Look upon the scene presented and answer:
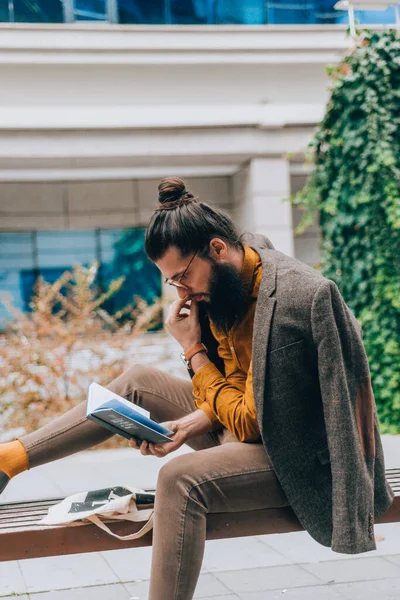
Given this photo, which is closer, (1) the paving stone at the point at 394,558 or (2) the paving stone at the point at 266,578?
(2) the paving stone at the point at 266,578

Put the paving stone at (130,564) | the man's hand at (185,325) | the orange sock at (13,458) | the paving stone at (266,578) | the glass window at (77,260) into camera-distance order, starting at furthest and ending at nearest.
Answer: the glass window at (77,260), the paving stone at (130,564), the paving stone at (266,578), the man's hand at (185,325), the orange sock at (13,458)

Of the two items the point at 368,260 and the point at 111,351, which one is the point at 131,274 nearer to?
the point at 111,351

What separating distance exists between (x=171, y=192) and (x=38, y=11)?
10349 millimetres

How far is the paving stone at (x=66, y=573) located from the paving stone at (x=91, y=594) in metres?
0.06

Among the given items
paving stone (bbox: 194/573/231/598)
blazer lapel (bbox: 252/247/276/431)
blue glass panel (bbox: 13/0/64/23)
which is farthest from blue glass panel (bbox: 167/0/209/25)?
blazer lapel (bbox: 252/247/276/431)

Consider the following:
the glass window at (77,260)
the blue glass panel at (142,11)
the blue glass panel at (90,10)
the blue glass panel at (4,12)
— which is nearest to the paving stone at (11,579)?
the glass window at (77,260)

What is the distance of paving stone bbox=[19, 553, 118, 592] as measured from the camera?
383 cm

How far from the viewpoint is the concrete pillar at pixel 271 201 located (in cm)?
1145

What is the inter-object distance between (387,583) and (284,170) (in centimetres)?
857

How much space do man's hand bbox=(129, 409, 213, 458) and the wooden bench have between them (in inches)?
10.2

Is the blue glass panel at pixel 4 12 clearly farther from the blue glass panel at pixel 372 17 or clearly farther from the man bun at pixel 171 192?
the man bun at pixel 171 192

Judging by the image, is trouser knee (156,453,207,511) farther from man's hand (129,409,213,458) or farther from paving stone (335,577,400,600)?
paving stone (335,577,400,600)

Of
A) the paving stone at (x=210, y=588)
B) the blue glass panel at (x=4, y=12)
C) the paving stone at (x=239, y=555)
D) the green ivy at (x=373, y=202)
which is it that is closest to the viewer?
the paving stone at (x=210, y=588)

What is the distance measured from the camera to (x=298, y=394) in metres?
2.67
